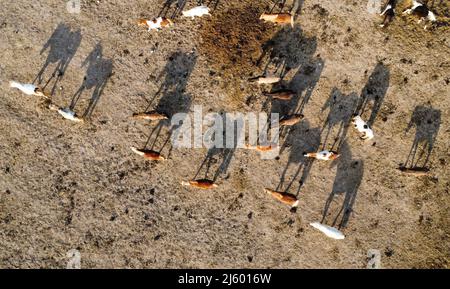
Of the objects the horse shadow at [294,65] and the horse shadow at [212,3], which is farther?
the horse shadow at [212,3]

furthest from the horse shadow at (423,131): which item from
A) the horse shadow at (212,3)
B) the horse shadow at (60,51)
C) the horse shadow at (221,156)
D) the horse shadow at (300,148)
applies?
the horse shadow at (60,51)

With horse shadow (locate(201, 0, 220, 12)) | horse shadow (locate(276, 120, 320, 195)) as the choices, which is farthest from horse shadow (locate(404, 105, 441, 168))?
horse shadow (locate(201, 0, 220, 12))

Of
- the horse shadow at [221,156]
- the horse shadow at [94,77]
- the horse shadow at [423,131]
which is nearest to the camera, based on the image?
the horse shadow at [423,131]

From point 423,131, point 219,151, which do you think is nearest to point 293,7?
point 219,151

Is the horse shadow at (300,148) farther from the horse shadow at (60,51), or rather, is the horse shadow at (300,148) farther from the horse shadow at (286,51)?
the horse shadow at (60,51)

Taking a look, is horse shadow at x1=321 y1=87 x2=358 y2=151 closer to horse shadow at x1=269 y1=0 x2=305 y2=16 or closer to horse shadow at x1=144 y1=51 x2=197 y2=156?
horse shadow at x1=269 y1=0 x2=305 y2=16
